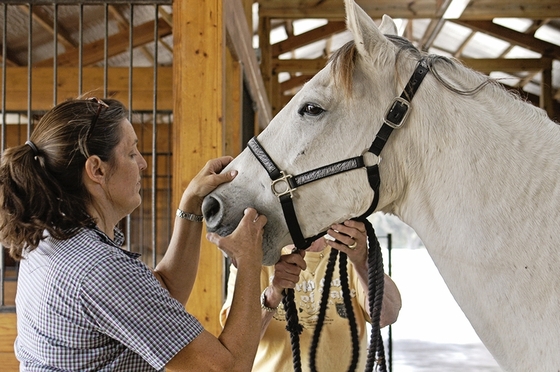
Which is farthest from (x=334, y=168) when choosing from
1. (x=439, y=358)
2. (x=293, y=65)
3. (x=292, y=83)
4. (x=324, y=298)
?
(x=292, y=83)

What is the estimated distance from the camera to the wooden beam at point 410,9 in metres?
5.71

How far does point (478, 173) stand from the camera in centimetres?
105

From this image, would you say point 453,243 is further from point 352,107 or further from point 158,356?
point 158,356

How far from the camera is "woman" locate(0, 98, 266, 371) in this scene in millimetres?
1017

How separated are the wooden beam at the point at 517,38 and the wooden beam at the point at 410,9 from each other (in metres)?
1.93

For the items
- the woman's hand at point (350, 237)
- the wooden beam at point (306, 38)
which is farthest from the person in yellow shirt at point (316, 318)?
the wooden beam at point (306, 38)

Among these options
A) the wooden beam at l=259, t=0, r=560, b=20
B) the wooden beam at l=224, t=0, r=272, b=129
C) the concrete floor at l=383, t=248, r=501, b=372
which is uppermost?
the wooden beam at l=259, t=0, r=560, b=20

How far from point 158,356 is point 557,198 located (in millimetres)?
725

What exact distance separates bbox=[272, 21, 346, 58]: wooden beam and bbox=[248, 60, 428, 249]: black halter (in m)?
7.12

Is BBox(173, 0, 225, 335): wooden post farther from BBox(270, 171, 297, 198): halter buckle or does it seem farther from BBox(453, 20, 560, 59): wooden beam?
BBox(453, 20, 560, 59): wooden beam

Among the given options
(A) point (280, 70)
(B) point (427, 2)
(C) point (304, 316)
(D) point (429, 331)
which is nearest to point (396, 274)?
(D) point (429, 331)

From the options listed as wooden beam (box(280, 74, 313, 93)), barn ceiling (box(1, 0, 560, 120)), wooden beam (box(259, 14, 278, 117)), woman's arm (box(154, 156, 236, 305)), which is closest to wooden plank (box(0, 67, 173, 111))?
barn ceiling (box(1, 0, 560, 120))

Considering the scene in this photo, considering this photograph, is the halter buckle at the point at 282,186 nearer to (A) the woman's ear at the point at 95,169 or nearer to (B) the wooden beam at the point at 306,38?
(A) the woman's ear at the point at 95,169

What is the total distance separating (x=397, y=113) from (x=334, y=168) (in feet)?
0.52
